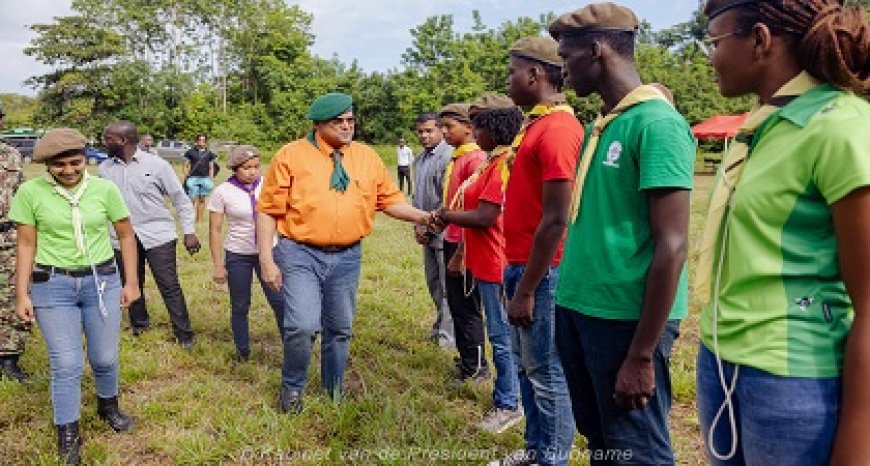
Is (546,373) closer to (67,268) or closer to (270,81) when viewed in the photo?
(67,268)

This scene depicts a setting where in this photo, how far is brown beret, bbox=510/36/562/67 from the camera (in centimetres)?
296

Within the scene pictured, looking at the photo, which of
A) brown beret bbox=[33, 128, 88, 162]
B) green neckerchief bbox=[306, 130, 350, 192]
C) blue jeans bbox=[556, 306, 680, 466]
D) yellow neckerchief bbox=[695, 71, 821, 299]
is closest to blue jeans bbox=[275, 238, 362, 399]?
green neckerchief bbox=[306, 130, 350, 192]

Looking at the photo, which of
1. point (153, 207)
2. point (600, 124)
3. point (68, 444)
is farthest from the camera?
point (153, 207)

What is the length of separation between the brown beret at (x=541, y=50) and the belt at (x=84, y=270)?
253cm

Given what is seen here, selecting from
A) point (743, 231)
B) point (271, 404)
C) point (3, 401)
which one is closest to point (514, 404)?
point (271, 404)

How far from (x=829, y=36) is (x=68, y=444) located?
3.71 metres

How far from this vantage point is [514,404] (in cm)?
400

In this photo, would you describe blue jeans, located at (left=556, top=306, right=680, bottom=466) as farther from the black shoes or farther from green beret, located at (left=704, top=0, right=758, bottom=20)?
the black shoes

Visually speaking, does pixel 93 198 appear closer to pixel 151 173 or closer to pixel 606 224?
pixel 151 173

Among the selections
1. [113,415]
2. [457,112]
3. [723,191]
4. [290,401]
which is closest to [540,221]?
[723,191]

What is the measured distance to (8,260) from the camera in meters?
4.74

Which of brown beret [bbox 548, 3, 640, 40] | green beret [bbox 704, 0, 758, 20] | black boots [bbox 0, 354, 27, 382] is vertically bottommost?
black boots [bbox 0, 354, 27, 382]

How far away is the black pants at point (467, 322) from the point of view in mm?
4531

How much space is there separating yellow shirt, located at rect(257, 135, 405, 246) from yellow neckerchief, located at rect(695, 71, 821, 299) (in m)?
2.58
